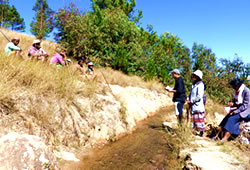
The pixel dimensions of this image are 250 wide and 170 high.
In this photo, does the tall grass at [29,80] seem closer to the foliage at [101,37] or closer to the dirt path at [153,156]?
the dirt path at [153,156]

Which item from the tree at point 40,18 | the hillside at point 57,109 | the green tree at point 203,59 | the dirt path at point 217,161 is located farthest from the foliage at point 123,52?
the tree at point 40,18

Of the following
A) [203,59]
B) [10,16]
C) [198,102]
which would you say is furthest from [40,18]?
[198,102]

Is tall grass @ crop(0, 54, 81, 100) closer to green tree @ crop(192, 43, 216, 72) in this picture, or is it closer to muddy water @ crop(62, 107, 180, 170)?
muddy water @ crop(62, 107, 180, 170)

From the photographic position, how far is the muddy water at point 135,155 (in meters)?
3.14

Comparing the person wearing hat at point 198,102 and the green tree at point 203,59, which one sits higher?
the green tree at point 203,59

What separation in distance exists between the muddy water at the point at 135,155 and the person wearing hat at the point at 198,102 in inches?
30.4

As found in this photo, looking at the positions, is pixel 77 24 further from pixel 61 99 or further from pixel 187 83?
pixel 187 83

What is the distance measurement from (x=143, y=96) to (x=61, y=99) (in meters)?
7.45

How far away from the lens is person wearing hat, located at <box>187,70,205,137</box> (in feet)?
13.8

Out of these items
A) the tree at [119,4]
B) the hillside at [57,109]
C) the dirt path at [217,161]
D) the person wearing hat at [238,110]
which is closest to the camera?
the dirt path at [217,161]

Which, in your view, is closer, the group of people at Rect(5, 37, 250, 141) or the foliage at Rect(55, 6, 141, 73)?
the group of people at Rect(5, 37, 250, 141)

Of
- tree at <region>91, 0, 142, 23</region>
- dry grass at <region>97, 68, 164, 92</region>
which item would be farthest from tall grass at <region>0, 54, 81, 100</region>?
tree at <region>91, 0, 142, 23</region>

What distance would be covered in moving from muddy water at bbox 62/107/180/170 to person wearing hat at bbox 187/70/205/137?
77cm

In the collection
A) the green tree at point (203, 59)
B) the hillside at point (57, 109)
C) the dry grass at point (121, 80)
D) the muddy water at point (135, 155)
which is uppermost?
the green tree at point (203, 59)
